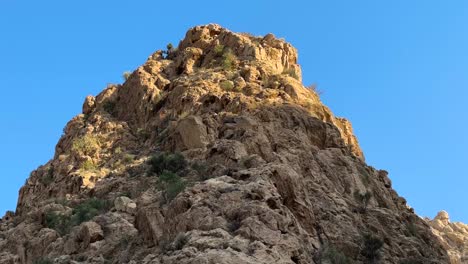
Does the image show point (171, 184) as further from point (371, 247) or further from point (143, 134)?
point (143, 134)

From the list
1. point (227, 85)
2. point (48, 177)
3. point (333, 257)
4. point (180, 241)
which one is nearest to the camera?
point (180, 241)

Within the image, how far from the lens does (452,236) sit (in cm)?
4906

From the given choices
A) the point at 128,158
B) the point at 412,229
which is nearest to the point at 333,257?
the point at 412,229

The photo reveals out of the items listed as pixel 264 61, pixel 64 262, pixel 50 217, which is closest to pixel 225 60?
pixel 264 61

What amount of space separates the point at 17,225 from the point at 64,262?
833 cm

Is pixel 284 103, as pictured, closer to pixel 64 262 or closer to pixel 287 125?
pixel 287 125

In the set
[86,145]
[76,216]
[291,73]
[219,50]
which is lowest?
[76,216]

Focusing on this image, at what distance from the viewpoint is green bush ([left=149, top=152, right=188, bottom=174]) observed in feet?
93.9

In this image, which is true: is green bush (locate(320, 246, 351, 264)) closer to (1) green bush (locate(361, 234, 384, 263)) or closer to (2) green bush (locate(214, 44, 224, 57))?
(1) green bush (locate(361, 234, 384, 263))

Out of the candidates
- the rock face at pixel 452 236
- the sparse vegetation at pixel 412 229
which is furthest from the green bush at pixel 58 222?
the rock face at pixel 452 236

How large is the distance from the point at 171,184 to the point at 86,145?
11510 mm

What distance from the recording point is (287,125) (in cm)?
3047

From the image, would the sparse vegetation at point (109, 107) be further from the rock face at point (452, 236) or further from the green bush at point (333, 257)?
the rock face at point (452, 236)

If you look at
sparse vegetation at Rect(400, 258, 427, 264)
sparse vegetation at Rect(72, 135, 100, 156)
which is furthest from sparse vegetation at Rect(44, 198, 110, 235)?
sparse vegetation at Rect(400, 258, 427, 264)
